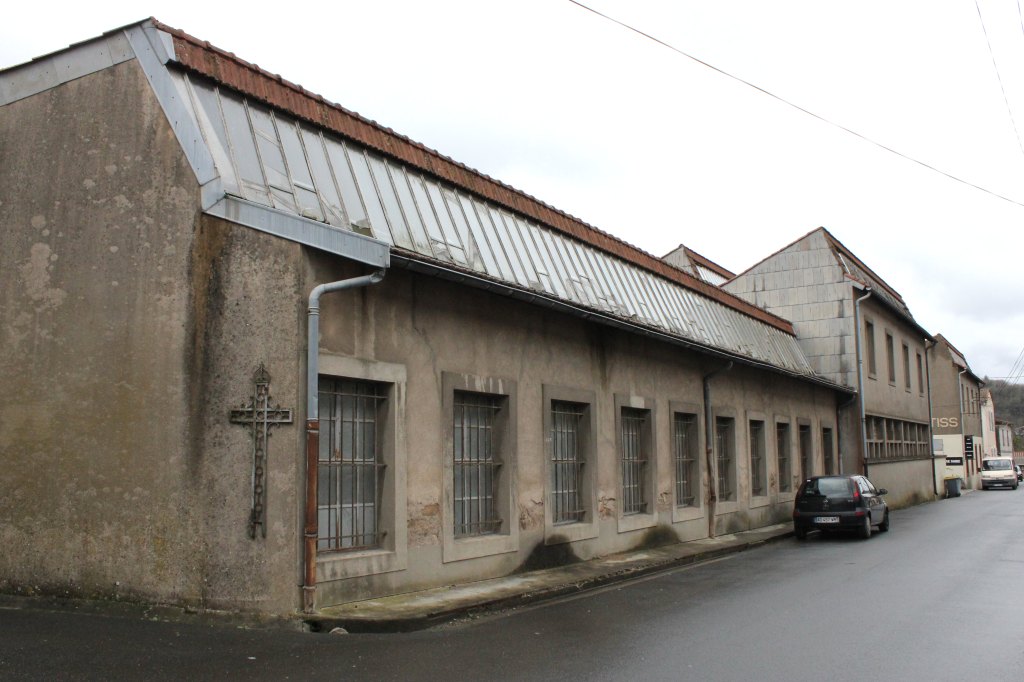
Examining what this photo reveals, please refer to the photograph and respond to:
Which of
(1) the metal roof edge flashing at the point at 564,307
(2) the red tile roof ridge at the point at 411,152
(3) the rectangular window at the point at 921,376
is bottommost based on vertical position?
(1) the metal roof edge flashing at the point at 564,307

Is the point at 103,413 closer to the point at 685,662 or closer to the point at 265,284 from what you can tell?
the point at 265,284

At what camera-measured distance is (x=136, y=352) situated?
905cm

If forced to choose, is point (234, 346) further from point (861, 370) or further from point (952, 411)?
point (952, 411)

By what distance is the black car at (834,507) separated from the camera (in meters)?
20.0

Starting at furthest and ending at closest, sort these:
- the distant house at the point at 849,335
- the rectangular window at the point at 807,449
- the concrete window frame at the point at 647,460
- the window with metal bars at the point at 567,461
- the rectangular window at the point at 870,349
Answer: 1. the rectangular window at the point at 870,349
2. the distant house at the point at 849,335
3. the rectangular window at the point at 807,449
4. the concrete window frame at the point at 647,460
5. the window with metal bars at the point at 567,461

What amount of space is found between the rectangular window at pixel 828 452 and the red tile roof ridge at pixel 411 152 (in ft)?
39.3

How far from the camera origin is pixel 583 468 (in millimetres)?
14703

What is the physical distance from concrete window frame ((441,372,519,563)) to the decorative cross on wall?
2.85 meters

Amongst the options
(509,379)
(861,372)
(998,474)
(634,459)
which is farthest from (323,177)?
(998,474)

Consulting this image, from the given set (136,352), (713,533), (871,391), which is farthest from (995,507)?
(136,352)

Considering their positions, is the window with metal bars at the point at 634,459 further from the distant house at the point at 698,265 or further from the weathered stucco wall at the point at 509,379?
the distant house at the point at 698,265

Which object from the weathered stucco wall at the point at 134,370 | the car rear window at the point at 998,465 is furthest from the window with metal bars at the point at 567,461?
the car rear window at the point at 998,465

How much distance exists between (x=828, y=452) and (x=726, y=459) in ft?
32.9

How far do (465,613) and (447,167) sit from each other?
6.28 metres
